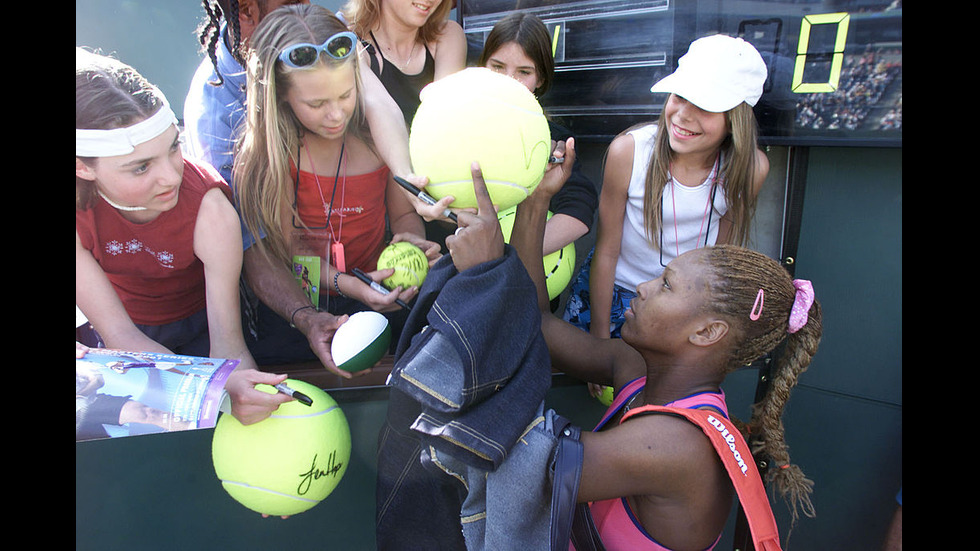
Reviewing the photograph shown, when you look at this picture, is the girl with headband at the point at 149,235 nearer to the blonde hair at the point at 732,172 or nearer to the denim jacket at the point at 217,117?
the denim jacket at the point at 217,117

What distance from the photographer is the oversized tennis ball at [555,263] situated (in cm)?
222

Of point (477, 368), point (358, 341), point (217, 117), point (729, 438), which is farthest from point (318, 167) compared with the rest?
point (729, 438)

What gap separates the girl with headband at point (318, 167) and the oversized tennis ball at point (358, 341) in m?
0.10

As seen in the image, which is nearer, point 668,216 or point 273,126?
point 273,126

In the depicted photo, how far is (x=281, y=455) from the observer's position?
1707 mm

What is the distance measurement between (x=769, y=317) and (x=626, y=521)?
640 millimetres

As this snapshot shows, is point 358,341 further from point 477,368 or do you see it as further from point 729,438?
point 729,438

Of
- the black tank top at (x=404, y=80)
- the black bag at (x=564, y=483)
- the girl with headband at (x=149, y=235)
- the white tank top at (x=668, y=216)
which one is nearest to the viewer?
the black bag at (x=564, y=483)

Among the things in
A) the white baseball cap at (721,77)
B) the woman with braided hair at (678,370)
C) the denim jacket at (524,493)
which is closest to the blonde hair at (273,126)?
the woman with braided hair at (678,370)

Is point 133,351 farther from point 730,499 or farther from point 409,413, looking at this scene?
point 730,499

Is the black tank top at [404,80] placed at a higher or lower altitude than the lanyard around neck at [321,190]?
higher

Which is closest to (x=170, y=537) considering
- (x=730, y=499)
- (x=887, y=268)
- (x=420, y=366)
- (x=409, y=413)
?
(x=409, y=413)

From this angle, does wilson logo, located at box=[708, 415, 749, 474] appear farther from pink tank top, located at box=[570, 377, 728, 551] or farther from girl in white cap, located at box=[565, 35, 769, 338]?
girl in white cap, located at box=[565, 35, 769, 338]

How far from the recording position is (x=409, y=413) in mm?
1717
